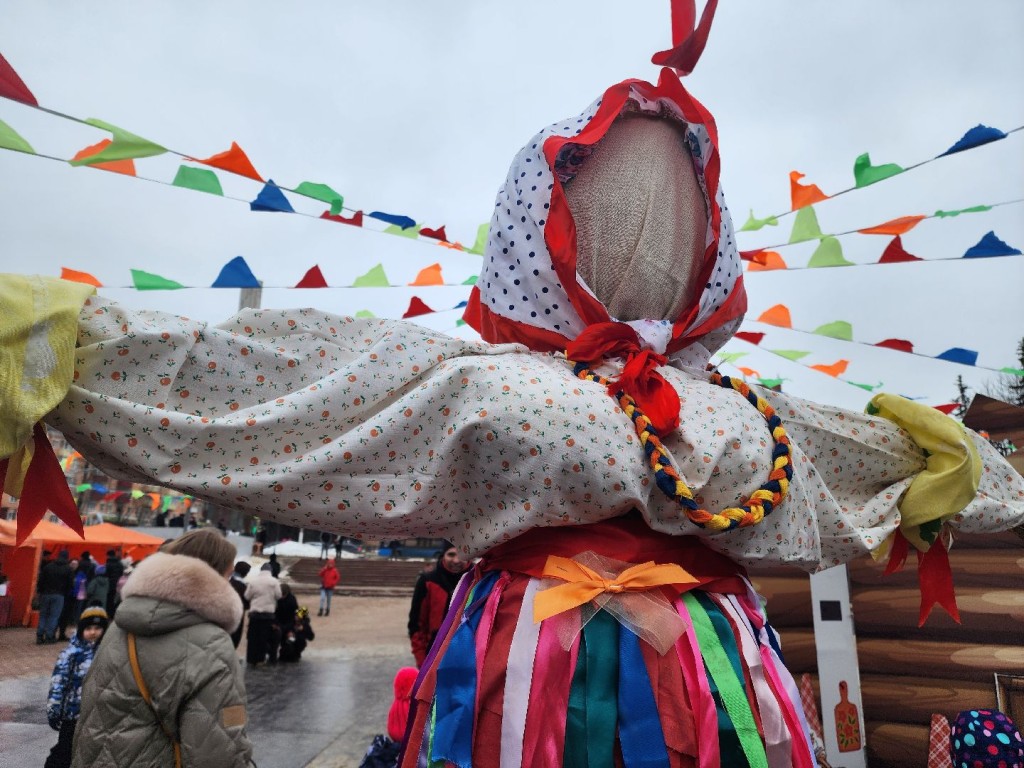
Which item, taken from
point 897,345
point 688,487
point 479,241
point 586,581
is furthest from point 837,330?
point 586,581

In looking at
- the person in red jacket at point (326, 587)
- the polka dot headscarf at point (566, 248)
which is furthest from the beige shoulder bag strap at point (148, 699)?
the person in red jacket at point (326, 587)

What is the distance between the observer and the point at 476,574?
151cm

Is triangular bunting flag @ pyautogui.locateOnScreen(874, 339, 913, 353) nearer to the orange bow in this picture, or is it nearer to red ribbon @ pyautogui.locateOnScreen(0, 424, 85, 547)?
the orange bow

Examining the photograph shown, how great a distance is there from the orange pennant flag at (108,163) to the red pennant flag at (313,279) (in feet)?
2.79

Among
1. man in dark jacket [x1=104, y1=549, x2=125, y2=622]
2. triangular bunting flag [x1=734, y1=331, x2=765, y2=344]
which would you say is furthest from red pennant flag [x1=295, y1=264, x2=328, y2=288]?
man in dark jacket [x1=104, y1=549, x2=125, y2=622]

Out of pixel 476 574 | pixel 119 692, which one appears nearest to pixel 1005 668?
pixel 476 574

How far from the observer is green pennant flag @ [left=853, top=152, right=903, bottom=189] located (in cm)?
269

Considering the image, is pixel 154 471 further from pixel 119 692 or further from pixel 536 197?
pixel 119 692

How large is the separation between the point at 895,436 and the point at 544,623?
40.9 inches

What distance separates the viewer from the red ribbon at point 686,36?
1.57 metres

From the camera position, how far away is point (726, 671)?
49.7 inches

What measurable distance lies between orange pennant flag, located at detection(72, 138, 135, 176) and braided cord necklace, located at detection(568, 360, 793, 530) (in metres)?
1.95

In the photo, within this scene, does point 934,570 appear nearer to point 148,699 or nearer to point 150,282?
point 148,699

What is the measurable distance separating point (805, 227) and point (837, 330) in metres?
0.89
